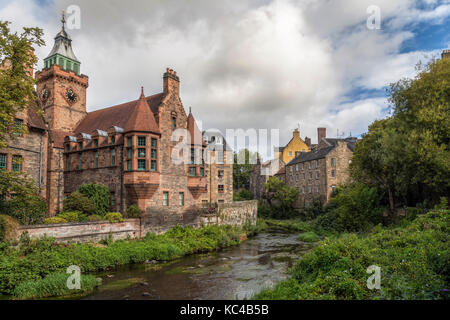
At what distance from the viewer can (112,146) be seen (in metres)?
26.4

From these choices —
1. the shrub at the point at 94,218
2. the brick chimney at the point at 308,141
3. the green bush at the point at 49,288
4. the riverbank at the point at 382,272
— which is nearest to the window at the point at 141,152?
the shrub at the point at 94,218

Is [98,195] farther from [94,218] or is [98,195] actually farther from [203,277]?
[203,277]

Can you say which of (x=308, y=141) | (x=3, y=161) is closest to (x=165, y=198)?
(x=3, y=161)

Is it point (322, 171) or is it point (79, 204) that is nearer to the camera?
point (79, 204)

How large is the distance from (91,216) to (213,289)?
12.8m

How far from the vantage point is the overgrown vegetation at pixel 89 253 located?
1465cm

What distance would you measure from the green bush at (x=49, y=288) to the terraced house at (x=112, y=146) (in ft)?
35.2

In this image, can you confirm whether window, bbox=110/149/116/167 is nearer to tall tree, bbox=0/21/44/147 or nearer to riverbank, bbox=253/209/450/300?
tall tree, bbox=0/21/44/147

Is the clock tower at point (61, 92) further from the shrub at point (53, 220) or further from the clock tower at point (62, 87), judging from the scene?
the shrub at point (53, 220)

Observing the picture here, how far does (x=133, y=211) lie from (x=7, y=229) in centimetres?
912

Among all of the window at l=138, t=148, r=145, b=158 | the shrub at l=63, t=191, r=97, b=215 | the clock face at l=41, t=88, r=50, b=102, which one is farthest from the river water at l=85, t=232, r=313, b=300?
the clock face at l=41, t=88, r=50, b=102

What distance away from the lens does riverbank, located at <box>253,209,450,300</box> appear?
9.67 metres
